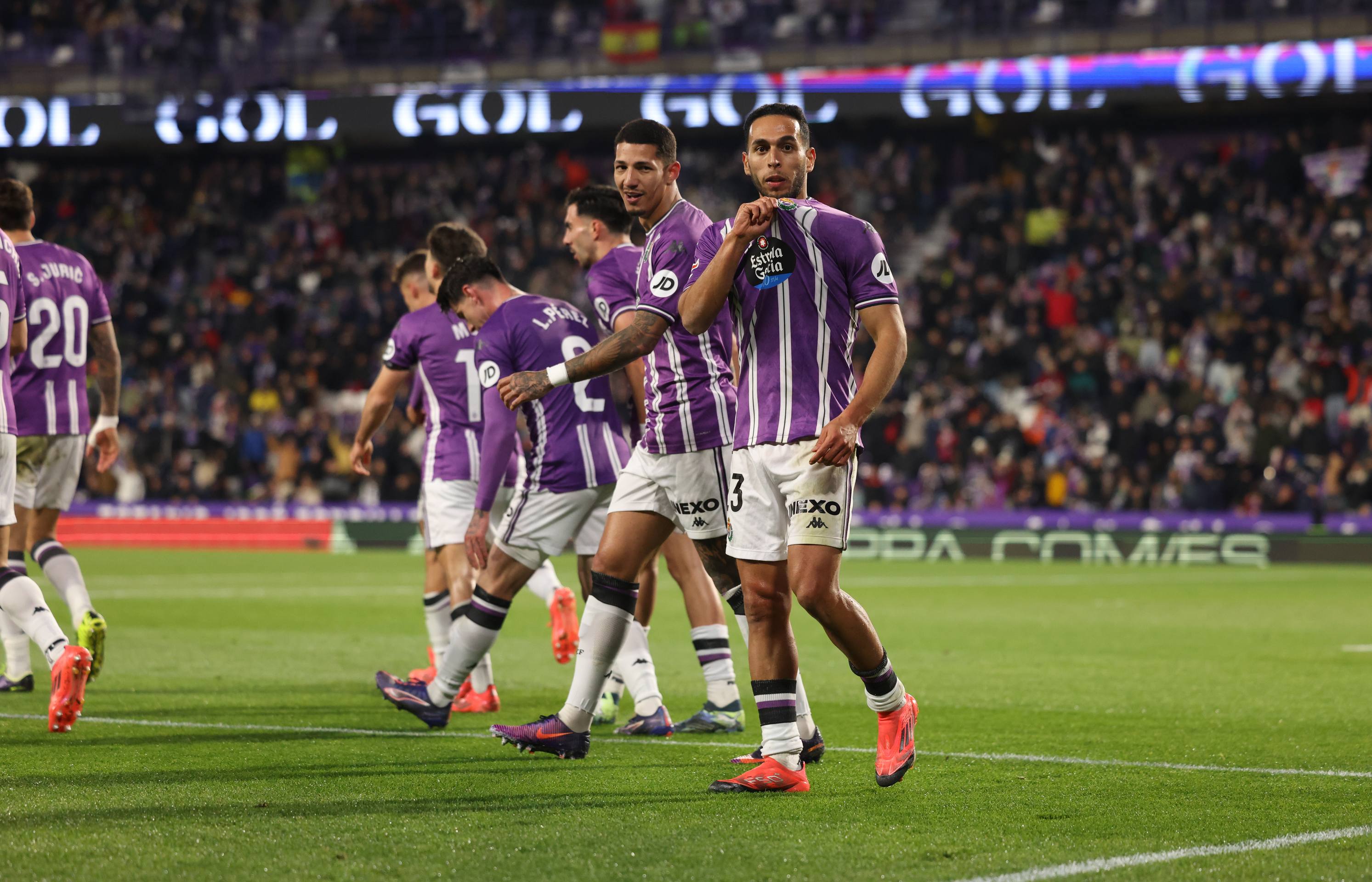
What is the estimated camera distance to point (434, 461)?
328 inches

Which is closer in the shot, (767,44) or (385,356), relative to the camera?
(385,356)

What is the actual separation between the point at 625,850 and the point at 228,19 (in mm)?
29985

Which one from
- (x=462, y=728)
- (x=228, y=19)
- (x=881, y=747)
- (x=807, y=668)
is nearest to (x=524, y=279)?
(x=228, y=19)

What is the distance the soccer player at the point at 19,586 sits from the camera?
6.48 m

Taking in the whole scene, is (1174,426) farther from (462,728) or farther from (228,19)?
(228,19)

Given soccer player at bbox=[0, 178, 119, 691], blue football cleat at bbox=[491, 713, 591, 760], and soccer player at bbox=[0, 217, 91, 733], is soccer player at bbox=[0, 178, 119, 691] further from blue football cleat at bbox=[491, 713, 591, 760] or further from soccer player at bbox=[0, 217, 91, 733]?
blue football cleat at bbox=[491, 713, 591, 760]

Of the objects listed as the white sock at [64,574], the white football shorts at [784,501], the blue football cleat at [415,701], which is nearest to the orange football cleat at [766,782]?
the white football shorts at [784,501]

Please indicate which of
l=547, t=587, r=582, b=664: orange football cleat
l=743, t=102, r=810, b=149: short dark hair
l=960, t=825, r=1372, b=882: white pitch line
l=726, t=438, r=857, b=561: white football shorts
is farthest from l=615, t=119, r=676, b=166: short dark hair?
l=960, t=825, r=1372, b=882: white pitch line

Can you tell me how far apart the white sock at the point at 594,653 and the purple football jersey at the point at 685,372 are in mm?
620

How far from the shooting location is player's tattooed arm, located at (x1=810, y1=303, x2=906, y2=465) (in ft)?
16.6

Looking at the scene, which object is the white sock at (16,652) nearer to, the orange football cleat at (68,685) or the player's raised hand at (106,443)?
the player's raised hand at (106,443)

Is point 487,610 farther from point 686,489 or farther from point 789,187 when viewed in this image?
point 789,187

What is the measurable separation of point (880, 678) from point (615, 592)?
3.58 ft

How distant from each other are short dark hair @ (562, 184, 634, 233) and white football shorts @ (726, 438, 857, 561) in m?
2.12
